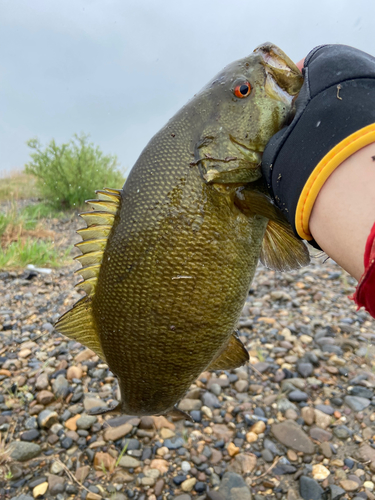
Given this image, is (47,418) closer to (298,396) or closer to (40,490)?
(40,490)

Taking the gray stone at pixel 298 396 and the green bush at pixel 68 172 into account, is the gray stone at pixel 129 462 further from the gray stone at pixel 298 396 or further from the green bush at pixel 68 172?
the green bush at pixel 68 172

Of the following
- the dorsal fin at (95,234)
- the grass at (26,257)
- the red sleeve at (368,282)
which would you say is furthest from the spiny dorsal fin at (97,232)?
the grass at (26,257)

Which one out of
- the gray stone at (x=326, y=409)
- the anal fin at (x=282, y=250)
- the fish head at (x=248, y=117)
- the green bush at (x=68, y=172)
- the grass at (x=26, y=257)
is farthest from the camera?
the green bush at (x=68, y=172)

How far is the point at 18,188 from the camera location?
39.8 feet

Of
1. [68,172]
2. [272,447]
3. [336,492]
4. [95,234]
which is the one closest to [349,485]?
[336,492]

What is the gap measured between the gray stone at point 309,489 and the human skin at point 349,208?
5.54ft

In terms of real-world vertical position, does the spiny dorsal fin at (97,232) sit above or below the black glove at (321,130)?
below

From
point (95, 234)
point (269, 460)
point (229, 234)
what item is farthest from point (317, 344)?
point (95, 234)

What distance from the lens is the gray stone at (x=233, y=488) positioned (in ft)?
6.87

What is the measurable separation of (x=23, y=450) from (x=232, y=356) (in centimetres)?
146

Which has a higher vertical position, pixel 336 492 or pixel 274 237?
pixel 274 237

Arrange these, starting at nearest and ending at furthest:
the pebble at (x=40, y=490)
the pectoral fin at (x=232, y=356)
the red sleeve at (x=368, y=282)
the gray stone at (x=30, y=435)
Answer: the red sleeve at (x=368, y=282)
the pectoral fin at (x=232, y=356)
the pebble at (x=40, y=490)
the gray stone at (x=30, y=435)

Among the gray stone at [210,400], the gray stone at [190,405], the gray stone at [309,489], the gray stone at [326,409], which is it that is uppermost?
the gray stone at [326,409]

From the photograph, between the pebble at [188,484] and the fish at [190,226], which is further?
→ the pebble at [188,484]
